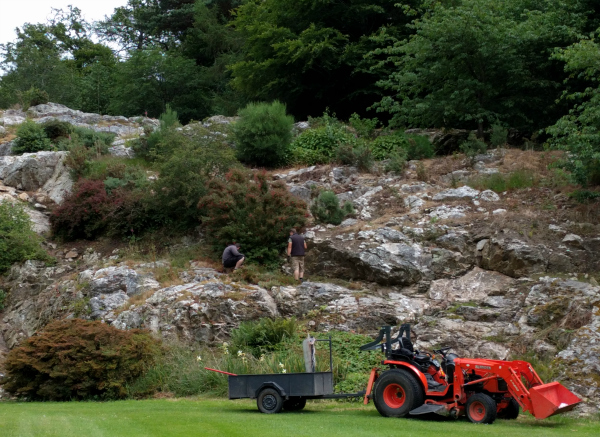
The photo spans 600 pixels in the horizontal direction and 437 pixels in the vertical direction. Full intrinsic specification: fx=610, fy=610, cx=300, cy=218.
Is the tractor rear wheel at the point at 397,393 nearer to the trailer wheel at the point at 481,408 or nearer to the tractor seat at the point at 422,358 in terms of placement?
the tractor seat at the point at 422,358

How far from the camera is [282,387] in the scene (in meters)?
10.9

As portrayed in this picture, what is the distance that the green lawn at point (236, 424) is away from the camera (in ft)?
27.7

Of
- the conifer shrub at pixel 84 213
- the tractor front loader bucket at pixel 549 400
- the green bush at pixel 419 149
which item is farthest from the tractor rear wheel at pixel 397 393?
the green bush at pixel 419 149

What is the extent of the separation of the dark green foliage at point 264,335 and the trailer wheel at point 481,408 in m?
5.90

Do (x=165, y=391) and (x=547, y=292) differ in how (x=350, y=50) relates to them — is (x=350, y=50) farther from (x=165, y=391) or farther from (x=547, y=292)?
(x=165, y=391)

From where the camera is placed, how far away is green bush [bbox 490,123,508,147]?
23.8 meters

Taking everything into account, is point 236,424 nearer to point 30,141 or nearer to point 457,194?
point 457,194

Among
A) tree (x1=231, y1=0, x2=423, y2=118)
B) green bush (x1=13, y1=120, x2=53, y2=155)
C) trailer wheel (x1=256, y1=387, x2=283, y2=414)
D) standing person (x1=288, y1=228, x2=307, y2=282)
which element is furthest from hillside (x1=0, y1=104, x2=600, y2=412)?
tree (x1=231, y1=0, x2=423, y2=118)

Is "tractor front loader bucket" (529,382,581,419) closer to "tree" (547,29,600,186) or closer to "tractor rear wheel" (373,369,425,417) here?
"tractor rear wheel" (373,369,425,417)

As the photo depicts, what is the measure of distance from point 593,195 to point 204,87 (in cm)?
2796

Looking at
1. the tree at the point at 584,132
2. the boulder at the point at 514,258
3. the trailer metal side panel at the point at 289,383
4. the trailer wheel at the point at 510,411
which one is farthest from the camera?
the tree at the point at 584,132

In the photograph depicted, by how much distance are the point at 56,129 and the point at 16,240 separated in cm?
1056

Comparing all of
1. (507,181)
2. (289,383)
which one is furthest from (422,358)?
(507,181)

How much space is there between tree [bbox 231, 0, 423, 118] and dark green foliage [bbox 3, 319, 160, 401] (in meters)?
18.6
